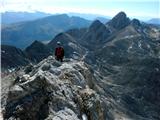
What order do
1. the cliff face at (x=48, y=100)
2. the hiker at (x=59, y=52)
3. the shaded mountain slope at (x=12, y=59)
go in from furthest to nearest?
1. the shaded mountain slope at (x=12, y=59)
2. the hiker at (x=59, y=52)
3. the cliff face at (x=48, y=100)

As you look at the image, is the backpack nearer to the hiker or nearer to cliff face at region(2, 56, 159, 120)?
the hiker

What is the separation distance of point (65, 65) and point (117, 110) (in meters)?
104

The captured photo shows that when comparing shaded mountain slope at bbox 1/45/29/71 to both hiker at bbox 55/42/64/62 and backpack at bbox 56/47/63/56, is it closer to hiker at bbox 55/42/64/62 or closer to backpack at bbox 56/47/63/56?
hiker at bbox 55/42/64/62

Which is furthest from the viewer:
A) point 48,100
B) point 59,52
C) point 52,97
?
point 59,52

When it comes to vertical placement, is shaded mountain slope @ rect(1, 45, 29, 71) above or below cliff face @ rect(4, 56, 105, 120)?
below

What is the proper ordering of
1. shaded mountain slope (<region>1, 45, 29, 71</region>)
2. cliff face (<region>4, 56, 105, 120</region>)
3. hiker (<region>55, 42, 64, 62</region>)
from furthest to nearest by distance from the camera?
shaded mountain slope (<region>1, 45, 29, 71</region>) → hiker (<region>55, 42, 64, 62</region>) → cliff face (<region>4, 56, 105, 120</region>)

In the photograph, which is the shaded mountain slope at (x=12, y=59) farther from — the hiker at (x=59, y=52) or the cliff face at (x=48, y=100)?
the cliff face at (x=48, y=100)

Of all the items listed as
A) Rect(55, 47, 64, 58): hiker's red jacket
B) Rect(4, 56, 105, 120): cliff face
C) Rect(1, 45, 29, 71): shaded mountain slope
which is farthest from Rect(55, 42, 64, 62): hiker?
Rect(1, 45, 29, 71): shaded mountain slope

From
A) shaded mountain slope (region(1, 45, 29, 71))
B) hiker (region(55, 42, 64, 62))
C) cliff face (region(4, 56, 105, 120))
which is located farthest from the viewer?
shaded mountain slope (region(1, 45, 29, 71))

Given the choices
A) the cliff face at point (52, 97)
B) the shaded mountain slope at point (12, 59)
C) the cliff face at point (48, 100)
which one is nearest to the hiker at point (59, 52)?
the cliff face at point (52, 97)

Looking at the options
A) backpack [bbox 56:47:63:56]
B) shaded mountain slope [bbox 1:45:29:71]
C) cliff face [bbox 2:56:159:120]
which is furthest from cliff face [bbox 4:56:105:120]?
shaded mountain slope [bbox 1:45:29:71]

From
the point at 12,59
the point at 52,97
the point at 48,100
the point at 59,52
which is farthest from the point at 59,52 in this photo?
the point at 12,59

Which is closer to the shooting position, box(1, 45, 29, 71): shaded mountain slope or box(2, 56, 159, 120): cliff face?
box(2, 56, 159, 120): cliff face

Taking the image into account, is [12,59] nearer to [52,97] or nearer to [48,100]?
[52,97]
